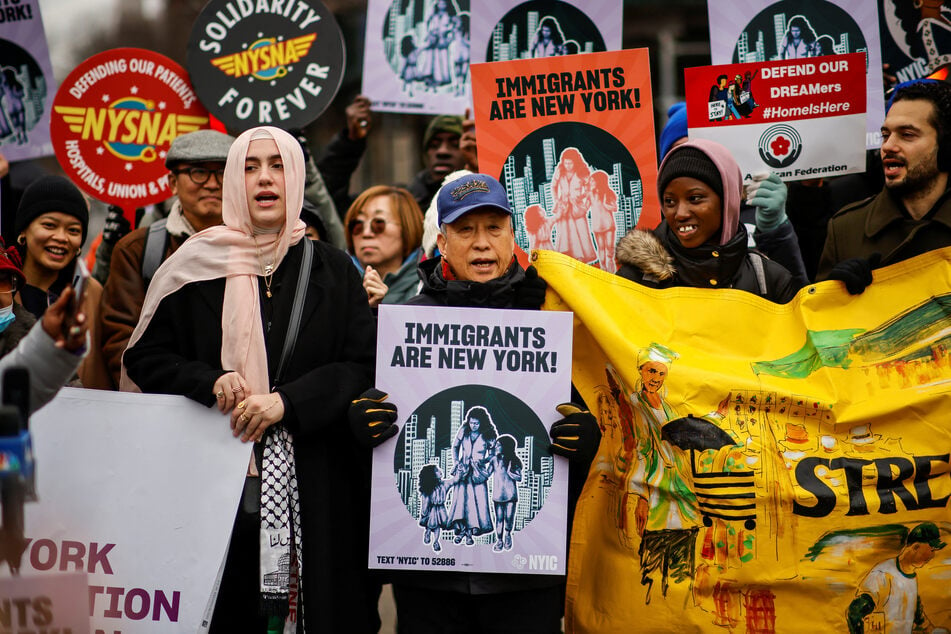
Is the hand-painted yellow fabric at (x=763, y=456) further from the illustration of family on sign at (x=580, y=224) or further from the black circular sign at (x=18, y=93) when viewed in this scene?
the black circular sign at (x=18, y=93)

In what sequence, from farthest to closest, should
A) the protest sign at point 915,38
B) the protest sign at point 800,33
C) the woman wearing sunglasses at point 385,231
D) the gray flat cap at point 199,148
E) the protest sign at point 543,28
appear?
the woman wearing sunglasses at point 385,231
the protest sign at point 915,38
the protest sign at point 543,28
the protest sign at point 800,33
the gray flat cap at point 199,148

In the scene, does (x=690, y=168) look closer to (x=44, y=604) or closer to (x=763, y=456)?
(x=763, y=456)

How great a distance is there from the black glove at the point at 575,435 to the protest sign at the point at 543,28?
7.48ft

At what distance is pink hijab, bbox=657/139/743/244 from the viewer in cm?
432

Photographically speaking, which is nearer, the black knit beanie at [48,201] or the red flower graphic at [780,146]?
the red flower graphic at [780,146]

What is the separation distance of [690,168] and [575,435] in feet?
4.09

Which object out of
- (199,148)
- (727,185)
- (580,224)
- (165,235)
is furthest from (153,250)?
(727,185)

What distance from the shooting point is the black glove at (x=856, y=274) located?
13.6 ft

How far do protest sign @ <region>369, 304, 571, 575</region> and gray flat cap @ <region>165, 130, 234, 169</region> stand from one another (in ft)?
5.46

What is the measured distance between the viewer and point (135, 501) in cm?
387

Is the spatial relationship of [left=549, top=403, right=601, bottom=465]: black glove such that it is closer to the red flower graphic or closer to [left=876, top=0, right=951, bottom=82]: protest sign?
the red flower graphic

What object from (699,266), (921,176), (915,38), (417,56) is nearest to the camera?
(699,266)

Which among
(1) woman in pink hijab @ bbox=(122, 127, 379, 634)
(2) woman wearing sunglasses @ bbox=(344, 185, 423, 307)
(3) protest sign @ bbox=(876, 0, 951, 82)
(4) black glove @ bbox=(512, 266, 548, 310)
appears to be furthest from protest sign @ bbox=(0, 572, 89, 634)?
(3) protest sign @ bbox=(876, 0, 951, 82)

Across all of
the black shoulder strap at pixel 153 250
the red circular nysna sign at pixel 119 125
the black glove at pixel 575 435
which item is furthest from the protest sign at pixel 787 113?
the red circular nysna sign at pixel 119 125
